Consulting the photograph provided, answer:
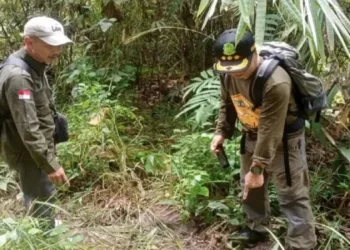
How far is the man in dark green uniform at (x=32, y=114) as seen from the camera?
119 inches

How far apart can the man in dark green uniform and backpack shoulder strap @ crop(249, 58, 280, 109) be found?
3.64 ft

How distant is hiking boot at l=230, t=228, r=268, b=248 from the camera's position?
3703 millimetres

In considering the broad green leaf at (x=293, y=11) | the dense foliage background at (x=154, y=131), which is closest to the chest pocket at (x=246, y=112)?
the dense foliage background at (x=154, y=131)

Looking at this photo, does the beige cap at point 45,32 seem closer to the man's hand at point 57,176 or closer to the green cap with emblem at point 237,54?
the man's hand at point 57,176

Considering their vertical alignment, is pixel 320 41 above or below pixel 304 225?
above

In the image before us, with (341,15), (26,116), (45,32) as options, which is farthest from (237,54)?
(26,116)

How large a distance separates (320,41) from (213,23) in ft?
10.6

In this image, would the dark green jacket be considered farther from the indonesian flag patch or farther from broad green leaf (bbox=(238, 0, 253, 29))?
broad green leaf (bbox=(238, 0, 253, 29))

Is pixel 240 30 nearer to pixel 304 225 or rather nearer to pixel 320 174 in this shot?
pixel 304 225

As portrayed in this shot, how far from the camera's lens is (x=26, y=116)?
3014 millimetres

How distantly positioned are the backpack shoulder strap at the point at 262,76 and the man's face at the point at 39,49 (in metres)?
1.15

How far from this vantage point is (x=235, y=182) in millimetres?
4180

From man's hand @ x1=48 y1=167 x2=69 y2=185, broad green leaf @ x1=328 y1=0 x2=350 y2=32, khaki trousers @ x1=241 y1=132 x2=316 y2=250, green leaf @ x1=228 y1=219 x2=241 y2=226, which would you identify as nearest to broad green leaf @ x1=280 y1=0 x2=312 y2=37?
broad green leaf @ x1=328 y1=0 x2=350 y2=32

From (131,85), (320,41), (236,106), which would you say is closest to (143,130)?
(131,85)
